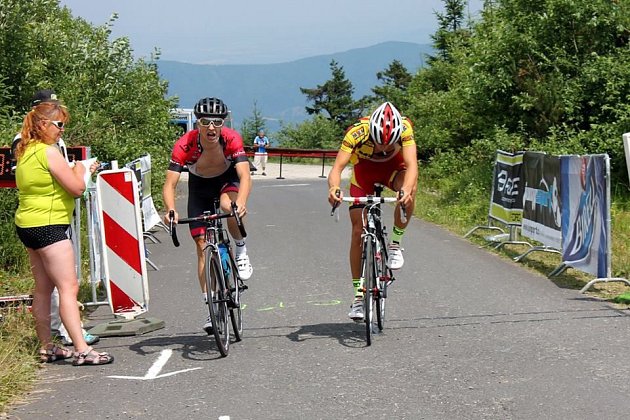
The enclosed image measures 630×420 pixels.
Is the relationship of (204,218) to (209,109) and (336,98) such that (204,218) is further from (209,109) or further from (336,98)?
(336,98)

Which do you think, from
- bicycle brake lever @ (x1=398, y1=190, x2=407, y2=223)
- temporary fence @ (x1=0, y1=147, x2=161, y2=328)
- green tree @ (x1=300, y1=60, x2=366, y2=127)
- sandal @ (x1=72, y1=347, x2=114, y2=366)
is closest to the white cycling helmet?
bicycle brake lever @ (x1=398, y1=190, x2=407, y2=223)

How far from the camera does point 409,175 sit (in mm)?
7781

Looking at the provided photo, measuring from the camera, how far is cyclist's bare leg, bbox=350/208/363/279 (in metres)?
8.12

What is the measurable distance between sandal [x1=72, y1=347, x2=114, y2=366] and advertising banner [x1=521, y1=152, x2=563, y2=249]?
6.90 meters

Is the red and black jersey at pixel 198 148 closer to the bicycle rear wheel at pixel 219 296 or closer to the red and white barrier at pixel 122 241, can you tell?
the bicycle rear wheel at pixel 219 296

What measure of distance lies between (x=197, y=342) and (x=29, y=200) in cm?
199

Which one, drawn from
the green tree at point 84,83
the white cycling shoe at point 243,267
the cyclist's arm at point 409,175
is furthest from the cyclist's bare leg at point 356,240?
the green tree at point 84,83

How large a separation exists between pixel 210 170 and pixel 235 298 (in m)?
1.14

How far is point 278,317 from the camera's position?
9039mm

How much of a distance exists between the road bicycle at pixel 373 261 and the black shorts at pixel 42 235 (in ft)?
7.52

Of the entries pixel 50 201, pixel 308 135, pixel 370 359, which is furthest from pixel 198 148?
pixel 308 135

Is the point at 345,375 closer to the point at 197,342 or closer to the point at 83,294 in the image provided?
the point at 197,342

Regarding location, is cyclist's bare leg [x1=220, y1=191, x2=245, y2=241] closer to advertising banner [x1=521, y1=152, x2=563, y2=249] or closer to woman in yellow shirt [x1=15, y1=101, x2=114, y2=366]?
woman in yellow shirt [x1=15, y1=101, x2=114, y2=366]

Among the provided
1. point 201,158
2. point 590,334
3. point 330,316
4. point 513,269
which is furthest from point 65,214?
point 513,269
